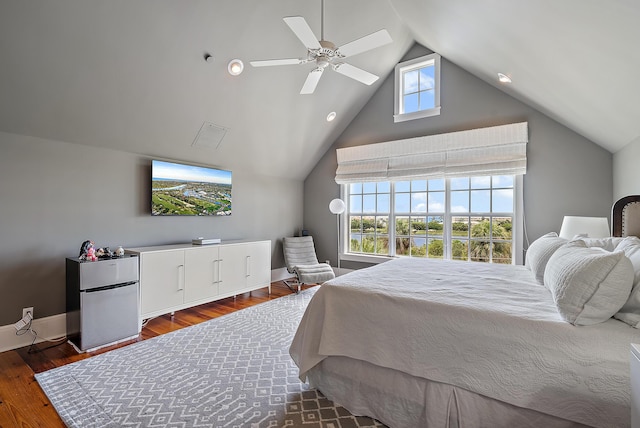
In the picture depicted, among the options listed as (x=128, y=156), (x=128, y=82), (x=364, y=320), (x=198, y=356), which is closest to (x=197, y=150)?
(x=128, y=156)

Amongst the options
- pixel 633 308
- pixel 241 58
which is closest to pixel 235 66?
pixel 241 58

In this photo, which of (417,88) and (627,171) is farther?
(417,88)

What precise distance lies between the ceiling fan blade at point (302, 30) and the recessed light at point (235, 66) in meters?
1.11

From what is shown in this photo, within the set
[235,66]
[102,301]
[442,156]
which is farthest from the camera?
[442,156]

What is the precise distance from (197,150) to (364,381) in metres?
3.39

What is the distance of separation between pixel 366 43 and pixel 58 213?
3.25 m

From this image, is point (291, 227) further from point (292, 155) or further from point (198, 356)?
point (198, 356)

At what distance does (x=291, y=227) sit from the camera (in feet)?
18.5

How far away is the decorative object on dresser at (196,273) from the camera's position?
10.4 ft

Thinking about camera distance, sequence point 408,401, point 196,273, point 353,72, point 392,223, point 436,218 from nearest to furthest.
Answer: point 408,401
point 353,72
point 196,273
point 436,218
point 392,223

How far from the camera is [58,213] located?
2941 millimetres

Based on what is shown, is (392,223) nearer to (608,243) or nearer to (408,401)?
(608,243)

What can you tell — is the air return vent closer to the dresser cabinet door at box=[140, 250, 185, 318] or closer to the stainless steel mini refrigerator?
the dresser cabinet door at box=[140, 250, 185, 318]

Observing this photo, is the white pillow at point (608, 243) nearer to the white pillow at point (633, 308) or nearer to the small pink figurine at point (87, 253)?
the white pillow at point (633, 308)
